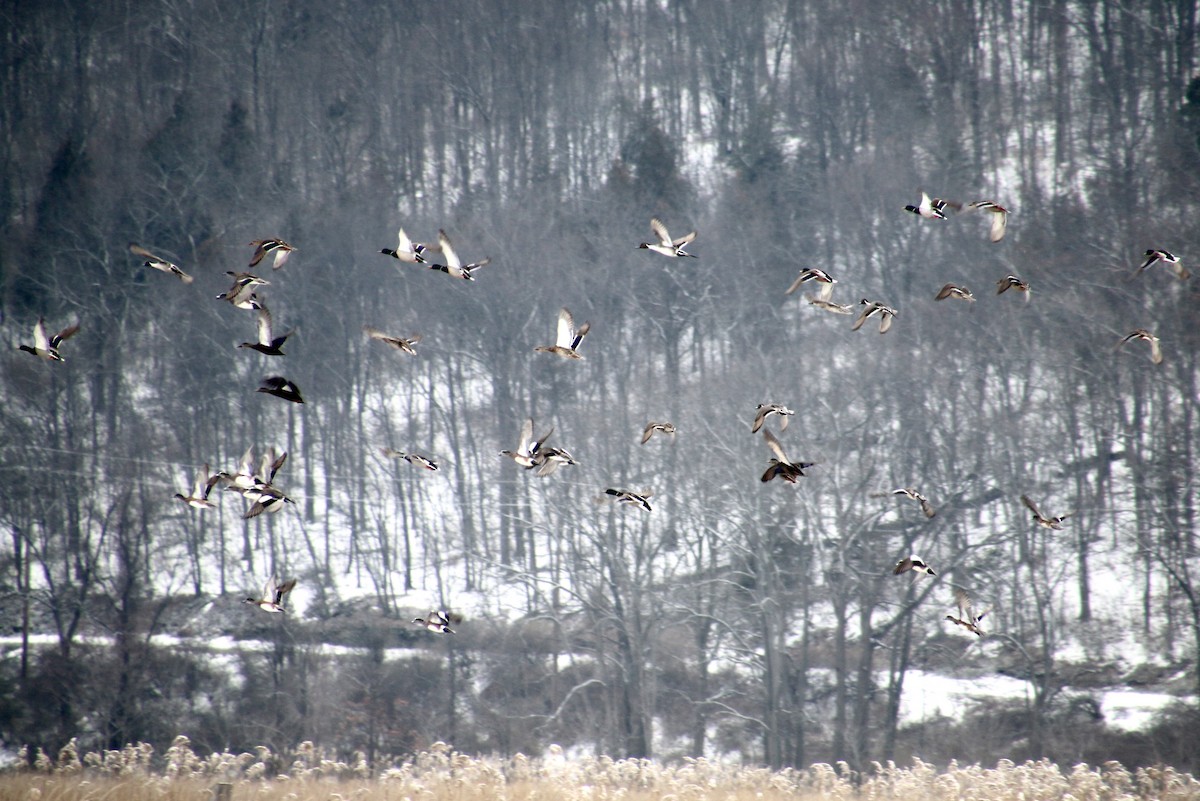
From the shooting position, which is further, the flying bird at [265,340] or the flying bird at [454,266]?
the flying bird at [454,266]

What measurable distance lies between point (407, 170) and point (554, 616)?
3011 cm

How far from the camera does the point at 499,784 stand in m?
13.2

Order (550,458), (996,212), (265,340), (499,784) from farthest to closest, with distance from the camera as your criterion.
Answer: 1. (499,784)
2. (996,212)
3. (550,458)
4. (265,340)

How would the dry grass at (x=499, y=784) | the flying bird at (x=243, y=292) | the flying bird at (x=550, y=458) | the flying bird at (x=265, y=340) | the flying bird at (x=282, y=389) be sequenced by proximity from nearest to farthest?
the flying bird at (x=282, y=389), the flying bird at (x=265, y=340), the flying bird at (x=550, y=458), the flying bird at (x=243, y=292), the dry grass at (x=499, y=784)

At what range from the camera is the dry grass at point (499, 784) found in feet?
38.4

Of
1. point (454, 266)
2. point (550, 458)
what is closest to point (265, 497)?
point (550, 458)

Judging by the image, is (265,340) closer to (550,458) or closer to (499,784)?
(550,458)

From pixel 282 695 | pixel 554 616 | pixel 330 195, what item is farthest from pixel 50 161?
pixel 554 616

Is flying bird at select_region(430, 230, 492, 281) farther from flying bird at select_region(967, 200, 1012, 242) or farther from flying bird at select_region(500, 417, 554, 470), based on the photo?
flying bird at select_region(967, 200, 1012, 242)

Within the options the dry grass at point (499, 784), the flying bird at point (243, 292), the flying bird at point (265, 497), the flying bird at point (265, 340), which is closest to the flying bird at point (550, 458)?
the flying bird at point (265, 497)

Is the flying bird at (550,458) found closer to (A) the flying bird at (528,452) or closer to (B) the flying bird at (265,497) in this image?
(A) the flying bird at (528,452)

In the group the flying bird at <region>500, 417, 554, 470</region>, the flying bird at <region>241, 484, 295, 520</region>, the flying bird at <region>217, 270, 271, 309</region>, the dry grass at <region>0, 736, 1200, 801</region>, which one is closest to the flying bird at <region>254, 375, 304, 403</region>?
the flying bird at <region>241, 484, 295, 520</region>

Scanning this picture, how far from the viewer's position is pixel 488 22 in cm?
5697

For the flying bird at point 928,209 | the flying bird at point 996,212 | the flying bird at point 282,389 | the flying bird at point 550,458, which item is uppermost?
the flying bird at point 928,209
